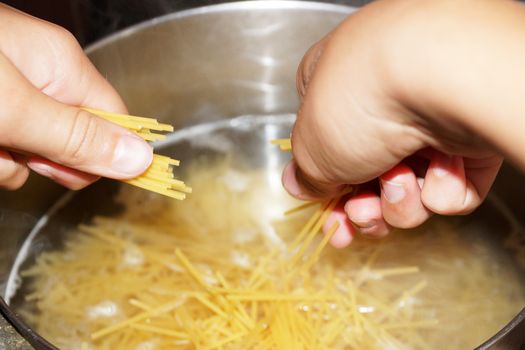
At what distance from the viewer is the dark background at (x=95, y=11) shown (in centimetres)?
127

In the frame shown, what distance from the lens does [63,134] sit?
668 mm

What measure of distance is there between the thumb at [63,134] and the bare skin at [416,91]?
0.19 meters

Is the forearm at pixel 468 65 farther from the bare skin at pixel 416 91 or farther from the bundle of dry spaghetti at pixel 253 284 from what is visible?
the bundle of dry spaghetti at pixel 253 284

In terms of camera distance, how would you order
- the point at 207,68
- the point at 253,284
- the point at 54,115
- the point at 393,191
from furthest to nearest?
the point at 207,68
the point at 253,284
the point at 393,191
the point at 54,115

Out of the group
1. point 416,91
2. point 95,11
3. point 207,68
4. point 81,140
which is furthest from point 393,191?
point 95,11

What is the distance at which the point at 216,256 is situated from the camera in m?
1.07

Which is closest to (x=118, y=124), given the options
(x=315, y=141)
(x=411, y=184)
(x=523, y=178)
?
(x=315, y=141)

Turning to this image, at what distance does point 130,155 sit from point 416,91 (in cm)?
34

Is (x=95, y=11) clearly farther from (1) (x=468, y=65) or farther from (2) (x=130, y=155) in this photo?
(1) (x=468, y=65)

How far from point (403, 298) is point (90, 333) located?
476mm

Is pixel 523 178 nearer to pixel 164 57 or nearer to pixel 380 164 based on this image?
pixel 380 164

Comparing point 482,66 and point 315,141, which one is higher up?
point 482,66

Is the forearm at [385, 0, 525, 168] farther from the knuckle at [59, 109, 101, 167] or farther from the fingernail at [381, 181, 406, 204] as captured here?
the knuckle at [59, 109, 101, 167]

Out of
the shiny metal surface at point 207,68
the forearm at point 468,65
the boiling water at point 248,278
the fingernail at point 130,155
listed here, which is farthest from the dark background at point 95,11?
the forearm at point 468,65
